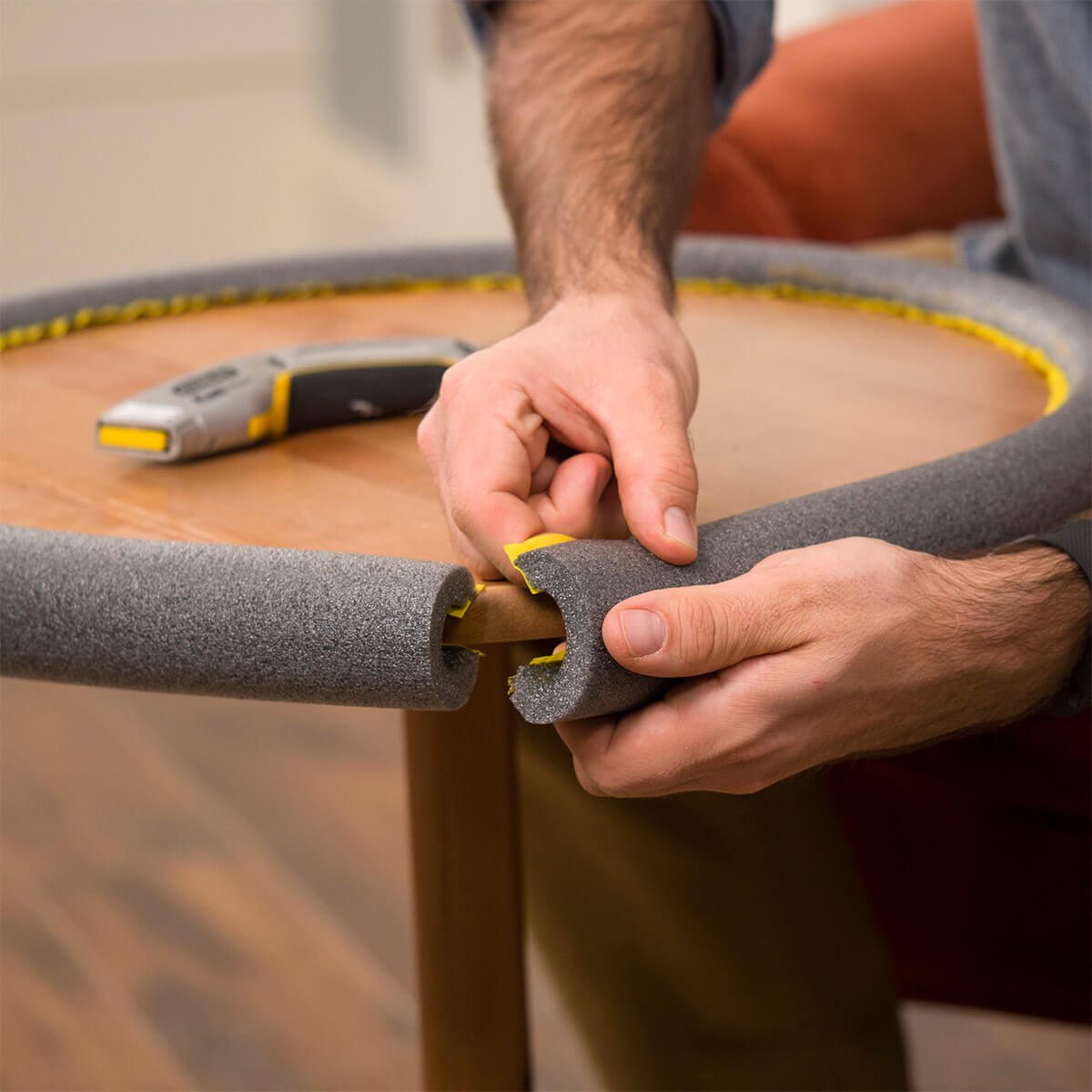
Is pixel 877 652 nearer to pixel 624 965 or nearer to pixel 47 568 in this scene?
pixel 47 568

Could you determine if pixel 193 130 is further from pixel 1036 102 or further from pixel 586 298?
pixel 586 298

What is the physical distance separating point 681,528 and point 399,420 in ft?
0.80

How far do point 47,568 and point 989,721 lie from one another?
34 cm

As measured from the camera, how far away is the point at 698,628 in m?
0.42

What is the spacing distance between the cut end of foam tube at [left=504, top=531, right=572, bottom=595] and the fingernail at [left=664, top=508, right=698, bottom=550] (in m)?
0.03

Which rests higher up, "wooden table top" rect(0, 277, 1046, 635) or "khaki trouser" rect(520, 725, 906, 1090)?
"wooden table top" rect(0, 277, 1046, 635)

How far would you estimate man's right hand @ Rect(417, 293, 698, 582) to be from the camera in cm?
47

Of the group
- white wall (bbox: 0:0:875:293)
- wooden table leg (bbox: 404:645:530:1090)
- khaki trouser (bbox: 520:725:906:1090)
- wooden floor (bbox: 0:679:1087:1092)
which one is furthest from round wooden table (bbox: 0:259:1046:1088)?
white wall (bbox: 0:0:875:293)

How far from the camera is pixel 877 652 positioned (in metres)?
0.45

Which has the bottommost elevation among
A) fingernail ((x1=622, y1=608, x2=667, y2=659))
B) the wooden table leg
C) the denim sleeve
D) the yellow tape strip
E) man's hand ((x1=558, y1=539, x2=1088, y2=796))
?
the wooden table leg

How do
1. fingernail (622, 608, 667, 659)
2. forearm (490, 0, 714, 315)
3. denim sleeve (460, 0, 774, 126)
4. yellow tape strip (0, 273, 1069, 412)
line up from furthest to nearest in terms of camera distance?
denim sleeve (460, 0, 774, 126), yellow tape strip (0, 273, 1069, 412), forearm (490, 0, 714, 315), fingernail (622, 608, 667, 659)

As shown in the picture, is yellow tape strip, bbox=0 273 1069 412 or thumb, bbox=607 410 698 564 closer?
thumb, bbox=607 410 698 564

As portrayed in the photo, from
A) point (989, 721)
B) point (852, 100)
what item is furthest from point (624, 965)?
point (852, 100)

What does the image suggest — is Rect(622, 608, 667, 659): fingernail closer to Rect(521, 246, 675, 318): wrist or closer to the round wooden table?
the round wooden table
